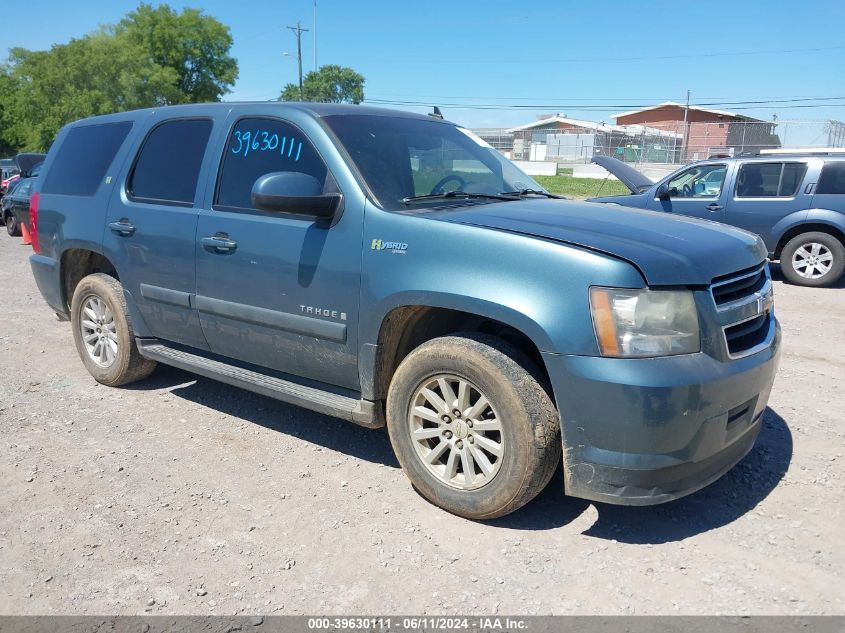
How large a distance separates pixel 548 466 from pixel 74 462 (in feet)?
8.80

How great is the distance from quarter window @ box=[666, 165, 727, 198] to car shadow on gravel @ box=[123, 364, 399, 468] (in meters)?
7.69

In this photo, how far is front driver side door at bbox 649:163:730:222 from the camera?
393 inches

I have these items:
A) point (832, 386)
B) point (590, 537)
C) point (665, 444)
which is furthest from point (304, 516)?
point (832, 386)

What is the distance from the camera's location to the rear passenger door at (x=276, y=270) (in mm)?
3521

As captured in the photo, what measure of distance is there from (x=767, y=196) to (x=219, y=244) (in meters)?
8.44

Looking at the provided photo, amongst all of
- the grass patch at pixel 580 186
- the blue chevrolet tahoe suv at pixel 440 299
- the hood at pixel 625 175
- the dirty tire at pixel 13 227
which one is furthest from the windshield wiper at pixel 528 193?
the grass patch at pixel 580 186

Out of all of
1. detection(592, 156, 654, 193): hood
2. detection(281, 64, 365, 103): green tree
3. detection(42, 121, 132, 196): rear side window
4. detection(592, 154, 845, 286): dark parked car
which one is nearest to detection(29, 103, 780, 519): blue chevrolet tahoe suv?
detection(42, 121, 132, 196): rear side window

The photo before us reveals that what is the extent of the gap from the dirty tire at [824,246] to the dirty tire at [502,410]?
8044 millimetres

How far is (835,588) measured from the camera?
275 centimetres

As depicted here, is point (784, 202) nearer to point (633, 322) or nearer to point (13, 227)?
point (633, 322)

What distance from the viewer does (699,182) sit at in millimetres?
10297

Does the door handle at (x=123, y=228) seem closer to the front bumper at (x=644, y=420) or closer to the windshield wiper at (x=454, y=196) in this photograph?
the windshield wiper at (x=454, y=196)

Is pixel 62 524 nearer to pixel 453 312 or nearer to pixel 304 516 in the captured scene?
pixel 304 516

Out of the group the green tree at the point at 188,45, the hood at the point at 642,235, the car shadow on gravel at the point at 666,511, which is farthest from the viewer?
the green tree at the point at 188,45
